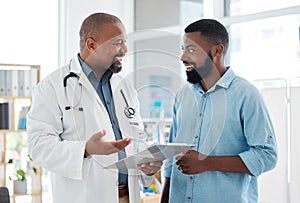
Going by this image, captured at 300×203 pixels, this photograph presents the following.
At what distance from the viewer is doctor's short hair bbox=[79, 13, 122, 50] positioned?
1.88 m

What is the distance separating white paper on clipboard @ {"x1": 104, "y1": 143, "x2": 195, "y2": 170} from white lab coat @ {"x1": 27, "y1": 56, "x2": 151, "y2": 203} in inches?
1.6

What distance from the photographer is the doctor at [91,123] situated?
71.9 inches

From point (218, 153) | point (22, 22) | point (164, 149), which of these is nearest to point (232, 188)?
point (218, 153)

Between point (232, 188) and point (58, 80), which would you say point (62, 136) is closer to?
point (58, 80)

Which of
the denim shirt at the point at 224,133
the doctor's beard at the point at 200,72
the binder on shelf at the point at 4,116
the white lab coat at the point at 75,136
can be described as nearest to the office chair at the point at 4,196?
the white lab coat at the point at 75,136

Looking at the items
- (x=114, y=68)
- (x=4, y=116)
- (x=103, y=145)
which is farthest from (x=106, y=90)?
(x=4, y=116)

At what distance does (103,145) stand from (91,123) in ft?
0.40

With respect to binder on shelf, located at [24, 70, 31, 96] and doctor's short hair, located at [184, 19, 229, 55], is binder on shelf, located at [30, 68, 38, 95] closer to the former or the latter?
binder on shelf, located at [24, 70, 31, 96]

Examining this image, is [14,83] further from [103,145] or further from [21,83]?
[103,145]

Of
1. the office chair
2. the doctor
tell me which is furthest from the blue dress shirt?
the office chair

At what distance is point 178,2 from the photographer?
15.1 feet

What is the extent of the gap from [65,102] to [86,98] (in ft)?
0.41

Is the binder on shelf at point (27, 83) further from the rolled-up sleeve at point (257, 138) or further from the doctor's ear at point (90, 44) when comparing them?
the rolled-up sleeve at point (257, 138)

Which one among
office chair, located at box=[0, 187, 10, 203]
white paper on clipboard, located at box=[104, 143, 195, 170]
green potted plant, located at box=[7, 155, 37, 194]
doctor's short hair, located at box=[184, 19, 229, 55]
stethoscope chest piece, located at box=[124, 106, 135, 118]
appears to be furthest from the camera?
green potted plant, located at box=[7, 155, 37, 194]
